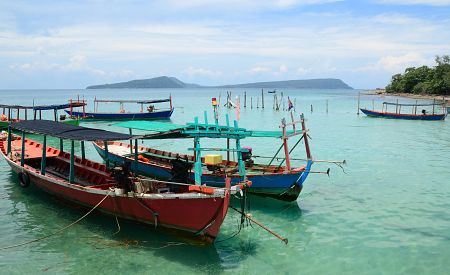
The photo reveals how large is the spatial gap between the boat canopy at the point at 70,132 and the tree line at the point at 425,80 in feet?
265

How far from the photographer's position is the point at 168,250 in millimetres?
10438

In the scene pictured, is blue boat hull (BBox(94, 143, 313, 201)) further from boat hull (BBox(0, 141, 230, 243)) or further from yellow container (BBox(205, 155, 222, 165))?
boat hull (BBox(0, 141, 230, 243))

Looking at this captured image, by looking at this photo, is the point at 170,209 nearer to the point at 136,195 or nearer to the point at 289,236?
the point at 136,195

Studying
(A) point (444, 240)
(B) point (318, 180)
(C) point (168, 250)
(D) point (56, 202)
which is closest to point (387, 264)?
(A) point (444, 240)

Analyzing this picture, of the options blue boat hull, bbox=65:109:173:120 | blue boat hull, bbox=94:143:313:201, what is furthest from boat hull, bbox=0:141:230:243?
blue boat hull, bbox=65:109:173:120

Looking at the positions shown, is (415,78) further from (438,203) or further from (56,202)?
(56,202)

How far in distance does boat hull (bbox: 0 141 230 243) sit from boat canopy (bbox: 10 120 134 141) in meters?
1.48

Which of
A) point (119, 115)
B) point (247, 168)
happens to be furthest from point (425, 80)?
point (247, 168)

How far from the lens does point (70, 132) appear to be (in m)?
13.4

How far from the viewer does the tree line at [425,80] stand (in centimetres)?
8279

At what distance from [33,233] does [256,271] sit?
6488 mm

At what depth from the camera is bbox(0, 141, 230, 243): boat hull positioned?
9.89 meters

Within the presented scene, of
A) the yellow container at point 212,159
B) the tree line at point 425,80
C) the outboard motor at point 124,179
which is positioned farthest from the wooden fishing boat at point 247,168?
the tree line at point 425,80

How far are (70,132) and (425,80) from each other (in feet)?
314
